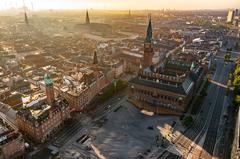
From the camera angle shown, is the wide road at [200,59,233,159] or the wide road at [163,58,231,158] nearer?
the wide road at [200,59,233,159]

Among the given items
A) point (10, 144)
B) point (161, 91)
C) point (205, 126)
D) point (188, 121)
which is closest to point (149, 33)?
point (161, 91)

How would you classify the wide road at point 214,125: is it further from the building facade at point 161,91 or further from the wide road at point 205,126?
the building facade at point 161,91

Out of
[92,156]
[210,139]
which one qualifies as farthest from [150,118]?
[92,156]

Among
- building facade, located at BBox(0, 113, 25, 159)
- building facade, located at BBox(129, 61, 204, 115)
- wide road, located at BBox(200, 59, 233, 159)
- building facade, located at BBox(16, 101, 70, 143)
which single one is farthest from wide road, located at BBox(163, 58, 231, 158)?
building facade, located at BBox(0, 113, 25, 159)

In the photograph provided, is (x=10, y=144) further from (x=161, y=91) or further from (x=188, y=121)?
(x=188, y=121)

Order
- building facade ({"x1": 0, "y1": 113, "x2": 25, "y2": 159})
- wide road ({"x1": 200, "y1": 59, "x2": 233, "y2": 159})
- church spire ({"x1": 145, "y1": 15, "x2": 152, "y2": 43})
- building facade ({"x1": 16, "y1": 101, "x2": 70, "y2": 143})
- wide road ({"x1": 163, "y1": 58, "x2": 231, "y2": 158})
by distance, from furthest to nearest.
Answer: church spire ({"x1": 145, "y1": 15, "x2": 152, "y2": 43}) → building facade ({"x1": 16, "y1": 101, "x2": 70, "y2": 143}) → wide road ({"x1": 163, "y1": 58, "x2": 231, "y2": 158}) → wide road ({"x1": 200, "y1": 59, "x2": 233, "y2": 159}) → building facade ({"x1": 0, "y1": 113, "x2": 25, "y2": 159})

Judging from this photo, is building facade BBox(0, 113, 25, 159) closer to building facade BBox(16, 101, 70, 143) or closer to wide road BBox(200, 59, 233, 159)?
building facade BBox(16, 101, 70, 143)

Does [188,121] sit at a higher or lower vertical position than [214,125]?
higher

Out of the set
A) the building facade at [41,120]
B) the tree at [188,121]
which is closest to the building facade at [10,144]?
the building facade at [41,120]

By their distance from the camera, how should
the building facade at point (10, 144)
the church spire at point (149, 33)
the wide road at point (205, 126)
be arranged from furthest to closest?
the church spire at point (149, 33) < the wide road at point (205, 126) < the building facade at point (10, 144)

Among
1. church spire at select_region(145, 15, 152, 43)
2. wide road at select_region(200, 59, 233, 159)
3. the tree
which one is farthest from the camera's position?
church spire at select_region(145, 15, 152, 43)

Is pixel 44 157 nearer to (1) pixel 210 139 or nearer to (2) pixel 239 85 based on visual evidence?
(1) pixel 210 139
